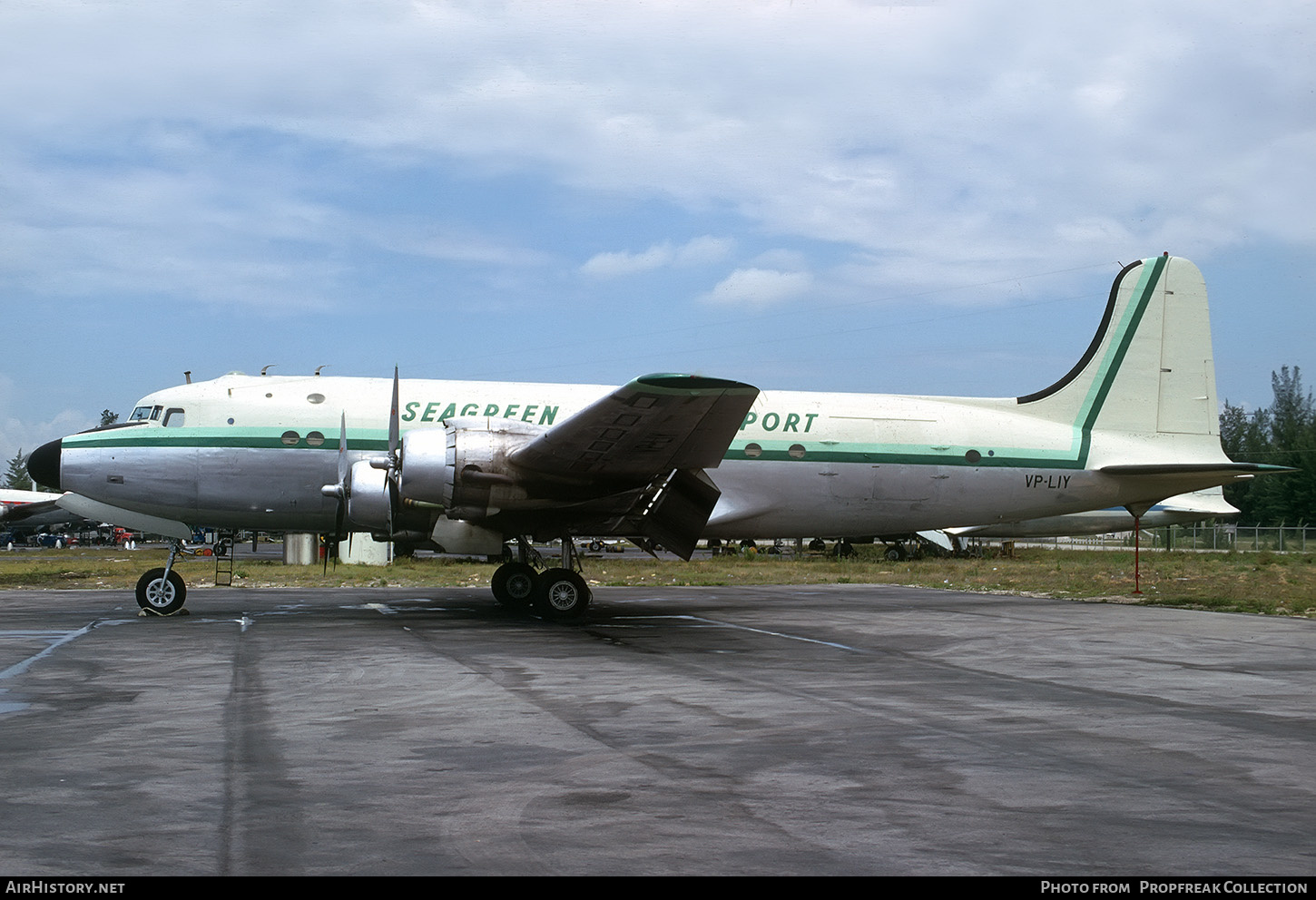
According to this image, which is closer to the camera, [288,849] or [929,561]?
[288,849]

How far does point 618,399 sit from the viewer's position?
12758 mm

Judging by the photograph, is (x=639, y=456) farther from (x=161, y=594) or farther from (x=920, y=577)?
(x=920, y=577)

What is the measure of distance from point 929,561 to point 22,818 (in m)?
41.1

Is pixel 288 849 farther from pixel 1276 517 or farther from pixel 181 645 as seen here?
pixel 1276 517

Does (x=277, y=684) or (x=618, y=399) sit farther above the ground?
(x=618, y=399)

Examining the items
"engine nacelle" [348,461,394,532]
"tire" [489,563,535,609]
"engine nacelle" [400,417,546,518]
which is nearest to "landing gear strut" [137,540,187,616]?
"engine nacelle" [348,461,394,532]

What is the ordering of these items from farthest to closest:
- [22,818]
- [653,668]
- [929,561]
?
[929,561], [653,668], [22,818]

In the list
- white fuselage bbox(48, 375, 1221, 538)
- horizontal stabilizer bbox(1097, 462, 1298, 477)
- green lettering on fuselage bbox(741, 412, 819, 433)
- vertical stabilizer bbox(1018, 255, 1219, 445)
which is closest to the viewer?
white fuselage bbox(48, 375, 1221, 538)

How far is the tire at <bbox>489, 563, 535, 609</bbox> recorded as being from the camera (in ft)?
59.4

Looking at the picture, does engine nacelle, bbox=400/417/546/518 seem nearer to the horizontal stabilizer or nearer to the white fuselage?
the white fuselage

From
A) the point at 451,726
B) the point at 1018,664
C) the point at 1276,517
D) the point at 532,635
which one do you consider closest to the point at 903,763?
Result: the point at 451,726

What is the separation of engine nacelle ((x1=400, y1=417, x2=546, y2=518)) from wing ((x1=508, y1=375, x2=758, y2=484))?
306mm

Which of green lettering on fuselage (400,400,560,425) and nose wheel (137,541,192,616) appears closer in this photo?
nose wheel (137,541,192,616)

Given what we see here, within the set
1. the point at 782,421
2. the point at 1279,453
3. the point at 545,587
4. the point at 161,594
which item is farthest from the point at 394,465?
the point at 1279,453
